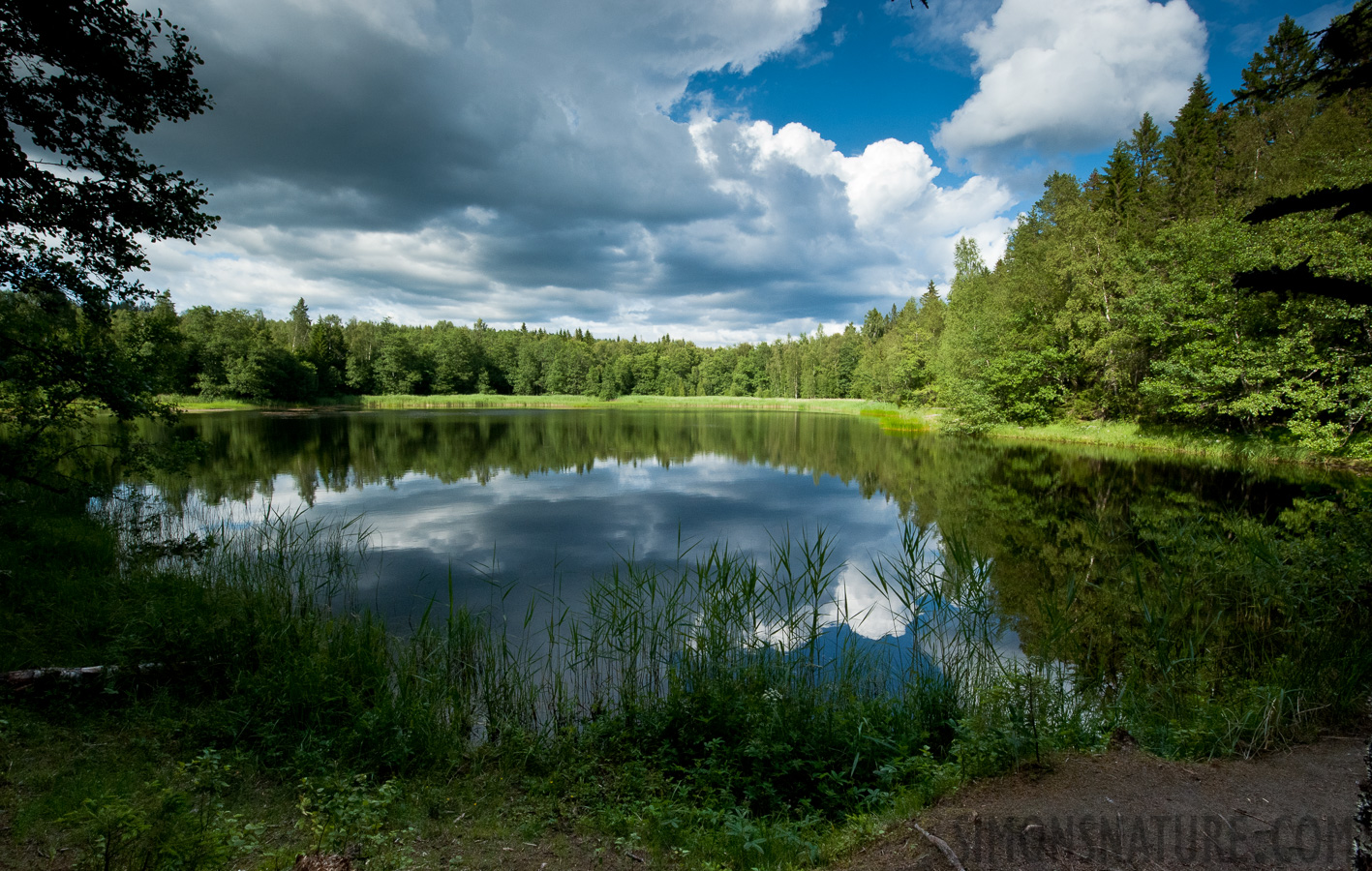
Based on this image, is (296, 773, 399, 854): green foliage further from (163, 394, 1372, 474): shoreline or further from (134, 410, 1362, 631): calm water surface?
(163, 394, 1372, 474): shoreline

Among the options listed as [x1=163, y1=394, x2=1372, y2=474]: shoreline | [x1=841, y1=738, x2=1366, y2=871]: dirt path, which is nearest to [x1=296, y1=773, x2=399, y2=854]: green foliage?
[x1=841, y1=738, x2=1366, y2=871]: dirt path

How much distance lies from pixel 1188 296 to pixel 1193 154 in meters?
14.3

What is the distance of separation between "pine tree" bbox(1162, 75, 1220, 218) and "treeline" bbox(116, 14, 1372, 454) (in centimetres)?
11

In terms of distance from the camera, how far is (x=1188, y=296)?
24.2m

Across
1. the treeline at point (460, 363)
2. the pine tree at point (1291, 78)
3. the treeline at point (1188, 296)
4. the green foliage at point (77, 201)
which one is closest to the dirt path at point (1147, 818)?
the treeline at point (1188, 296)

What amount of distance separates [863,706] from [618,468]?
19.0 metres

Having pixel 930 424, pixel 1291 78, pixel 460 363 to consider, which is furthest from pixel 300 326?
pixel 1291 78

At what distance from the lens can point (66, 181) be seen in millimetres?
7027

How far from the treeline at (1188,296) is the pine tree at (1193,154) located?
11cm

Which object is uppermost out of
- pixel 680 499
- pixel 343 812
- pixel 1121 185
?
pixel 1121 185

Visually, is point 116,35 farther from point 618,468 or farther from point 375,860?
point 618,468

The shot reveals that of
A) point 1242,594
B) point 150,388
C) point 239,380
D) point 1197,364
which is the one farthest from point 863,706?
point 239,380

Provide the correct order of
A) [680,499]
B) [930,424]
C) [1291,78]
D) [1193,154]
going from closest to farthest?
[1291,78] → [680,499] → [1193,154] → [930,424]

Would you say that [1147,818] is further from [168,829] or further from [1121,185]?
[1121,185]
